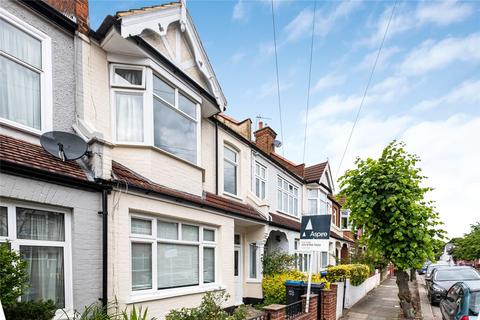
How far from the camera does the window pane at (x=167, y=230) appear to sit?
Result: 262 inches

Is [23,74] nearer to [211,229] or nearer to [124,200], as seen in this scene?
[124,200]

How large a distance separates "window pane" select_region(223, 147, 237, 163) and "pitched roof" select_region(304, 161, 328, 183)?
8595 millimetres

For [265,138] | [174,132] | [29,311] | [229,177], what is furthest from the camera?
[265,138]

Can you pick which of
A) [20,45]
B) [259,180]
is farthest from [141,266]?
[259,180]

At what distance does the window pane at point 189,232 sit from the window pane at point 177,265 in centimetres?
20

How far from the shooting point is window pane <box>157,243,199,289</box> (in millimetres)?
6630

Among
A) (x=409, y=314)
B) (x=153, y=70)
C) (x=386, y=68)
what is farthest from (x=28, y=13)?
(x=409, y=314)

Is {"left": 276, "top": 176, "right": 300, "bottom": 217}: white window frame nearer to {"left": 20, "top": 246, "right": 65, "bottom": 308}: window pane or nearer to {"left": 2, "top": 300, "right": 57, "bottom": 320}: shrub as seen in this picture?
{"left": 20, "top": 246, "right": 65, "bottom": 308}: window pane

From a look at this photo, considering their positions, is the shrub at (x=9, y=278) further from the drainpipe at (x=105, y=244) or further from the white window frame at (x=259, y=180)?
the white window frame at (x=259, y=180)

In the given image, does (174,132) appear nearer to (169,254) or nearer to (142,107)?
(142,107)

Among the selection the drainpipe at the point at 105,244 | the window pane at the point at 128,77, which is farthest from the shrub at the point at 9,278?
the window pane at the point at 128,77

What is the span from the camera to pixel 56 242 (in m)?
4.70

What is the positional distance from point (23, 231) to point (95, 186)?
120 centimetres

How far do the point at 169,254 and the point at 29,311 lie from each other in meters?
3.40
